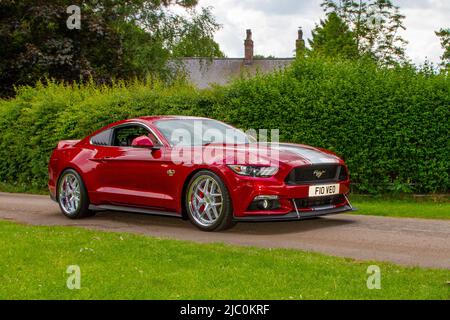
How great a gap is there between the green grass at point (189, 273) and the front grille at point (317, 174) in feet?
5.27

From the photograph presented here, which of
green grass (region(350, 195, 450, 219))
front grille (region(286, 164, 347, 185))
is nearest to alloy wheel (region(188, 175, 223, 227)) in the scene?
front grille (region(286, 164, 347, 185))

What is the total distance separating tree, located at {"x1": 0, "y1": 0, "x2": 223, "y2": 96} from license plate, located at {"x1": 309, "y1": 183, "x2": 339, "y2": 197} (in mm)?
17751

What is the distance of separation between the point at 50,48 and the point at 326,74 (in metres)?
15.0

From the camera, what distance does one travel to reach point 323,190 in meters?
9.26

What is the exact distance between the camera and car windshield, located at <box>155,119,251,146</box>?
990 centimetres

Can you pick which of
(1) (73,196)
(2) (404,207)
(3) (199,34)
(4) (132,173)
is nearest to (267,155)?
(4) (132,173)

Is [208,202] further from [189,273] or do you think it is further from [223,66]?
[223,66]

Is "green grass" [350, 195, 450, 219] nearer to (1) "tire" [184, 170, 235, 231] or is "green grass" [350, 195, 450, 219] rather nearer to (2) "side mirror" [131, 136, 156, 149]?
(1) "tire" [184, 170, 235, 231]

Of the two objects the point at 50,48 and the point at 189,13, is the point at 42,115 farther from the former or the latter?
the point at 189,13

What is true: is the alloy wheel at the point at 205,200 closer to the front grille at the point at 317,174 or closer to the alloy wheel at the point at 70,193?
the front grille at the point at 317,174

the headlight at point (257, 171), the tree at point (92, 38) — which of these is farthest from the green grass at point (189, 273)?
the tree at point (92, 38)
